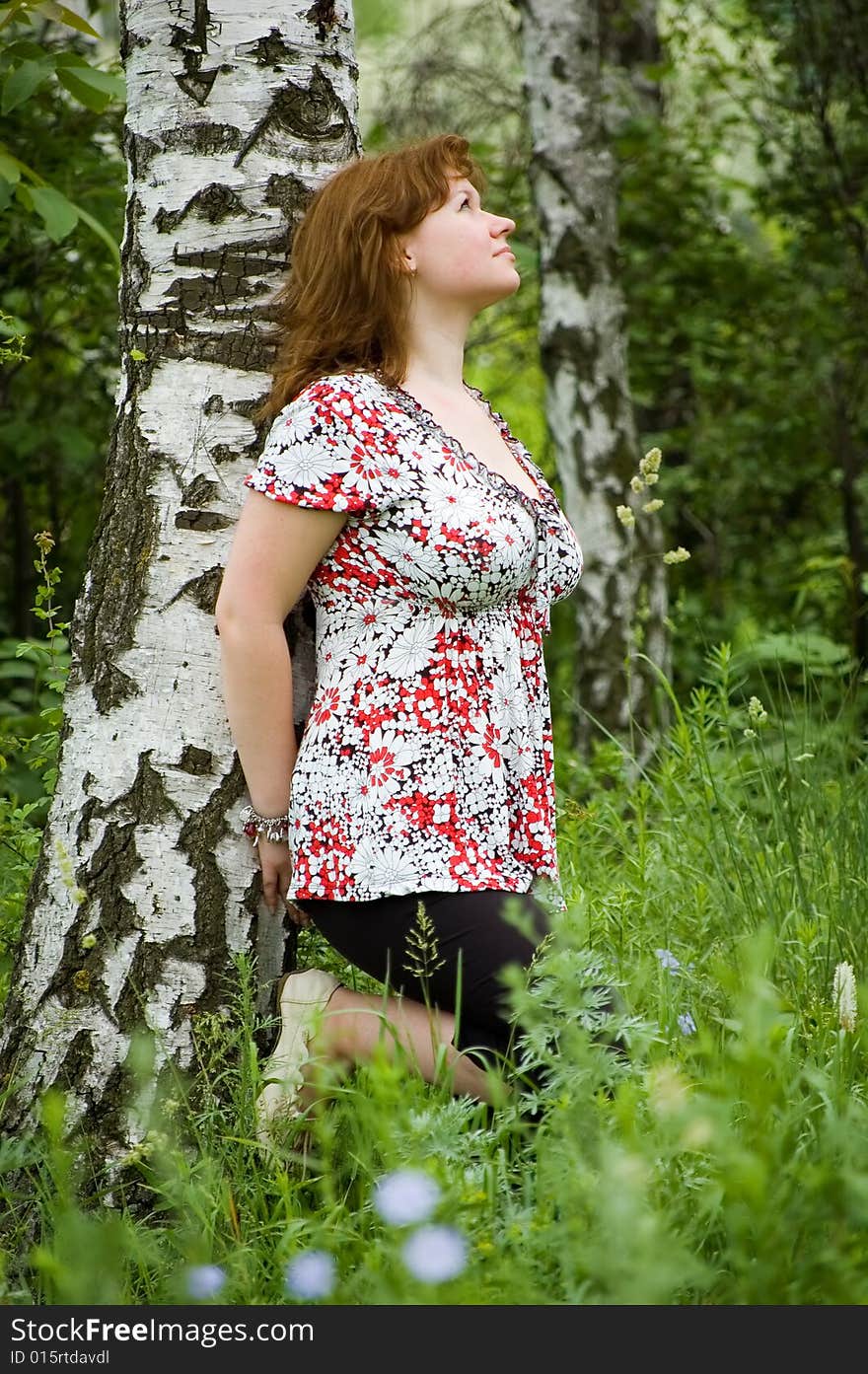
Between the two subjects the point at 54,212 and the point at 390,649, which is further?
the point at 54,212

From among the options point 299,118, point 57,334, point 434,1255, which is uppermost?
point 299,118

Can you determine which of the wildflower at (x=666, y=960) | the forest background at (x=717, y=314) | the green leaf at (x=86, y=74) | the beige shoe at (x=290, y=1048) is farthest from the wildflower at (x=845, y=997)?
the forest background at (x=717, y=314)

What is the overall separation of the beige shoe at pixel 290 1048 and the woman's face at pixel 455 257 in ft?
3.75

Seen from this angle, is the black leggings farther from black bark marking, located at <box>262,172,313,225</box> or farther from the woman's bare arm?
black bark marking, located at <box>262,172,313,225</box>

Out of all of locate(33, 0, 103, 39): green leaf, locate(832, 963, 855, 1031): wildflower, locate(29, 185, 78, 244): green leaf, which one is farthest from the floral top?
locate(33, 0, 103, 39): green leaf

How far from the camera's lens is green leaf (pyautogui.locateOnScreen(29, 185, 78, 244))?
8.63ft

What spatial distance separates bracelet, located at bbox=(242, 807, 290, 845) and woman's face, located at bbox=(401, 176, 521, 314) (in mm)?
903

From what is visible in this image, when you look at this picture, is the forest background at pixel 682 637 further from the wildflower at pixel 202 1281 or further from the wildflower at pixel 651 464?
the wildflower at pixel 651 464

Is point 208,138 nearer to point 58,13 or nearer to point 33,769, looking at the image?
point 58,13

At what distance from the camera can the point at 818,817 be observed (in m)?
2.79

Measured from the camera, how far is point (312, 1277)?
127 cm

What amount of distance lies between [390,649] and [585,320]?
127 inches

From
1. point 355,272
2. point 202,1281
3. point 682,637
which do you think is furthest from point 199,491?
point 682,637
